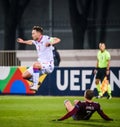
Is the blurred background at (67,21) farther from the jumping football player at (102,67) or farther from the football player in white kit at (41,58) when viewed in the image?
the football player in white kit at (41,58)

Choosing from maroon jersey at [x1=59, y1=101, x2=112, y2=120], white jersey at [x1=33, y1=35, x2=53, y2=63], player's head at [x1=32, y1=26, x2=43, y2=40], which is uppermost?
player's head at [x1=32, y1=26, x2=43, y2=40]

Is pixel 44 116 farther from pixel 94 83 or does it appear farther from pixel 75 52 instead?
pixel 75 52

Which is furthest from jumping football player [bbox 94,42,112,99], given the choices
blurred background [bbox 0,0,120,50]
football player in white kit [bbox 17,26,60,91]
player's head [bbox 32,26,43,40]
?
blurred background [bbox 0,0,120,50]

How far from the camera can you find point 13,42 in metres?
32.3

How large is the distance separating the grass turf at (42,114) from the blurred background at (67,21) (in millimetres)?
8150

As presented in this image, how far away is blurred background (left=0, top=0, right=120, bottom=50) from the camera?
104ft

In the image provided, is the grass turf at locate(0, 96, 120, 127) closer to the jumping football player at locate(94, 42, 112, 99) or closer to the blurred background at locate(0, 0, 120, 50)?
the jumping football player at locate(94, 42, 112, 99)

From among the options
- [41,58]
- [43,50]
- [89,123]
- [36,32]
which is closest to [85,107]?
[89,123]

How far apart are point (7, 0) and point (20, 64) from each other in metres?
3.66

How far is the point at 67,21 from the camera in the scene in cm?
3175

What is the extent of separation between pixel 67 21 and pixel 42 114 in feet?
46.6

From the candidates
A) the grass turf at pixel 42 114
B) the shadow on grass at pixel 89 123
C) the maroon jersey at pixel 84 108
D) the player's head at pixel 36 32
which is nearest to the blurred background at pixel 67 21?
the grass turf at pixel 42 114

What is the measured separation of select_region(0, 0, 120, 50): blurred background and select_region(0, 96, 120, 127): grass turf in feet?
26.7

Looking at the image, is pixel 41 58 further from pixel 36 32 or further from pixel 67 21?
pixel 67 21
